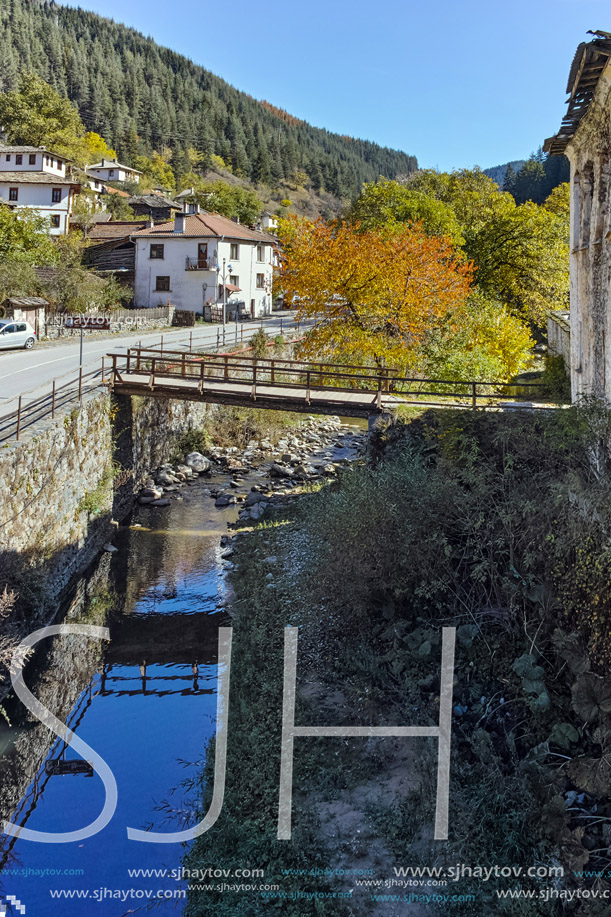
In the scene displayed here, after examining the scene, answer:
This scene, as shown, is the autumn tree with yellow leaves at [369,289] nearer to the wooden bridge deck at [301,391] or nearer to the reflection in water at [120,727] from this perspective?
the wooden bridge deck at [301,391]

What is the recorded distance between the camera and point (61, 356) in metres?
27.5

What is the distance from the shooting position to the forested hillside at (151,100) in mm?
117312

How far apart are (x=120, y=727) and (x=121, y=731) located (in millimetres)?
113

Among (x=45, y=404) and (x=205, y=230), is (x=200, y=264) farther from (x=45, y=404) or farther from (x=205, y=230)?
(x=45, y=404)

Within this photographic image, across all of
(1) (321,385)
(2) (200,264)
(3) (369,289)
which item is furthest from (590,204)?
(2) (200,264)

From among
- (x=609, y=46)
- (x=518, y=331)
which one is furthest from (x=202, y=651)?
(x=518, y=331)

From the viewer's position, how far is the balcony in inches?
1831

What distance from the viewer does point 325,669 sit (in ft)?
38.2

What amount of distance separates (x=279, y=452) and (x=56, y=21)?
148 metres

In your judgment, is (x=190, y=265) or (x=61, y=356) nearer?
(x=61, y=356)

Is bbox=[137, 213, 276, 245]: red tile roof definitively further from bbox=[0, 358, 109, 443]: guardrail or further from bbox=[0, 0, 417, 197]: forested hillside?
bbox=[0, 0, 417, 197]: forested hillside

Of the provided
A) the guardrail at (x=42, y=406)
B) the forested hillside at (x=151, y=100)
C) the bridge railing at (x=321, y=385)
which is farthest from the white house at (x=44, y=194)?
the forested hillside at (x=151, y=100)

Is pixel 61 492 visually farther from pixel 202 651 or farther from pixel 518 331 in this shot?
pixel 518 331

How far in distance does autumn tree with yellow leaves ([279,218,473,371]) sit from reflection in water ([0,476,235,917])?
888cm
